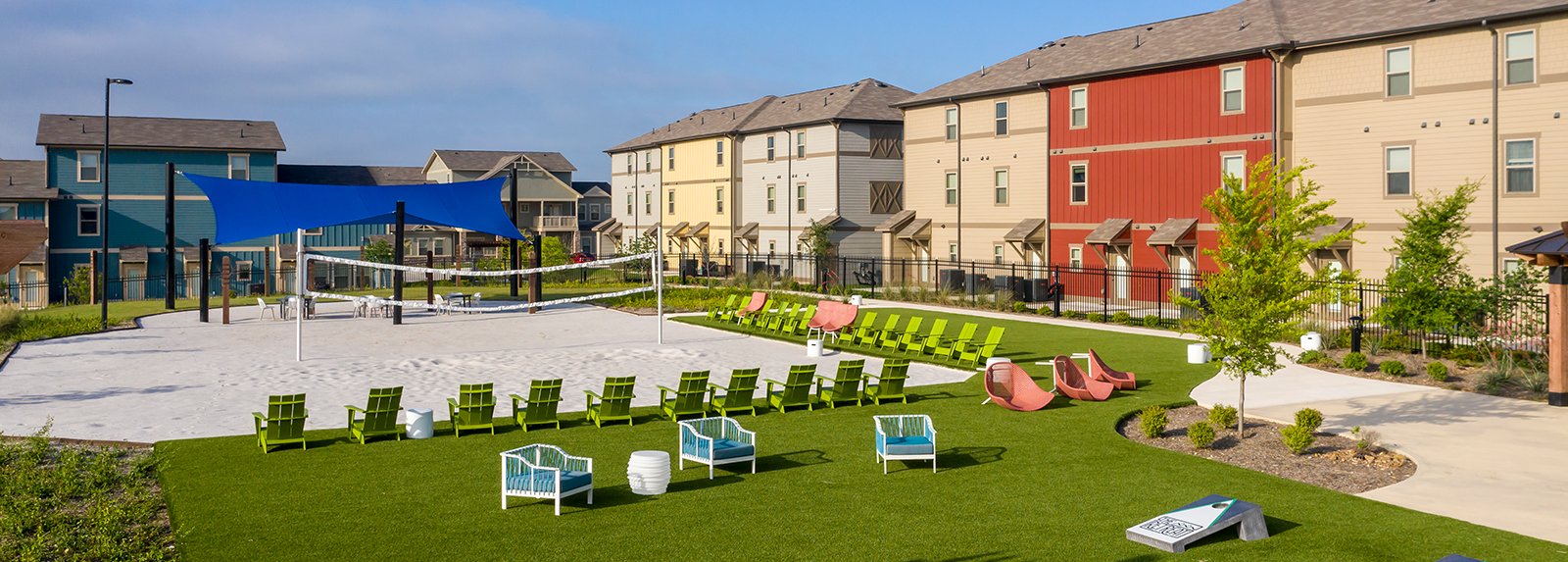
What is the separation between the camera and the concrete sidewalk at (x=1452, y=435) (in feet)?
34.6

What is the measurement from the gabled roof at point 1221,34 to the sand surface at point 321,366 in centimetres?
1774

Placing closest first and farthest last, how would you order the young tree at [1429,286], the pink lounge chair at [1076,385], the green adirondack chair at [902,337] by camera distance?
the pink lounge chair at [1076,385] < the young tree at [1429,286] < the green adirondack chair at [902,337]

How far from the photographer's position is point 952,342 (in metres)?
23.0

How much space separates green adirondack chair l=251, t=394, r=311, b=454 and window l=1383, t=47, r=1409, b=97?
2911 cm

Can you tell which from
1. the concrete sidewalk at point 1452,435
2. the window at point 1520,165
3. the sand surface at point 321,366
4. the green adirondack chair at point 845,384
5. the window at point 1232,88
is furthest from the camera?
the window at point 1232,88

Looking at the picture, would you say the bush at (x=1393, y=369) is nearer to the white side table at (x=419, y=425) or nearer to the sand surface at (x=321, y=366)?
the sand surface at (x=321, y=366)

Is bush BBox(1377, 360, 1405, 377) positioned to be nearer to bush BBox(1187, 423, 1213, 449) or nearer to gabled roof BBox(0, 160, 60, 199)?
bush BBox(1187, 423, 1213, 449)

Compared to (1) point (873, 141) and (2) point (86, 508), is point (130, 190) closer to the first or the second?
(1) point (873, 141)

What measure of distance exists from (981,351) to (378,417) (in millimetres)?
12477

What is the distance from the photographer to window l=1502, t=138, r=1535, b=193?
1045 inches

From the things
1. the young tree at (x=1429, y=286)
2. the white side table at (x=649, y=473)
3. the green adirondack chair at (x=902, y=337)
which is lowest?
the white side table at (x=649, y=473)

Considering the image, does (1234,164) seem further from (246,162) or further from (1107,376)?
(246,162)

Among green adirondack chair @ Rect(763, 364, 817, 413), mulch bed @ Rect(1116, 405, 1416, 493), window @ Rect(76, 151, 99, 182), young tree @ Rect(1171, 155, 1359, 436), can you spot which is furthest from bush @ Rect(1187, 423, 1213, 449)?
window @ Rect(76, 151, 99, 182)

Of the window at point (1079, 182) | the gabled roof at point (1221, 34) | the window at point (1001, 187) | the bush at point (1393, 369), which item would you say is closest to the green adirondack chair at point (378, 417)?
the bush at point (1393, 369)
